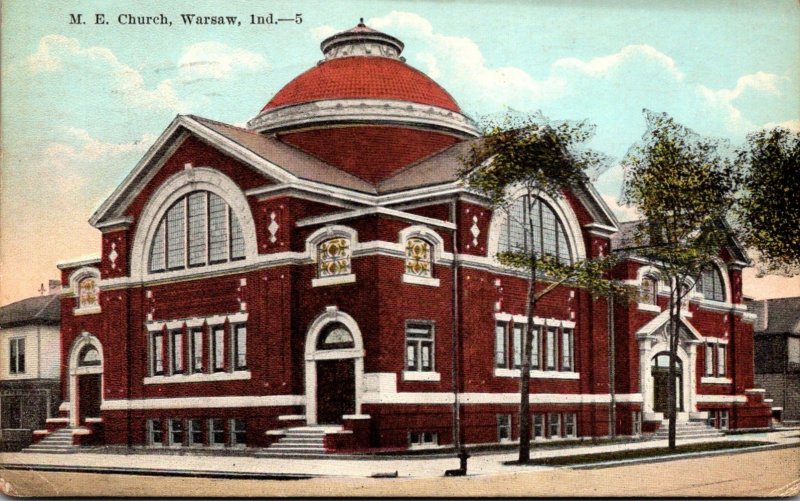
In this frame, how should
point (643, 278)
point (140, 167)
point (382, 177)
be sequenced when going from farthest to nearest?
point (643, 278), point (382, 177), point (140, 167)

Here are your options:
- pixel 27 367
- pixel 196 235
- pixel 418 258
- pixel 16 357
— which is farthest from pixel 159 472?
pixel 196 235

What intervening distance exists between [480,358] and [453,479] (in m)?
7.92

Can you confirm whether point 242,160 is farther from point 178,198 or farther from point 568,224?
point 568,224

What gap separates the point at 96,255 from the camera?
96.7 feet

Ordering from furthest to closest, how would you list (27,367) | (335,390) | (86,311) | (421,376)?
(86,311) → (421,376) → (335,390) → (27,367)

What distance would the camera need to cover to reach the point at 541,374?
3316cm

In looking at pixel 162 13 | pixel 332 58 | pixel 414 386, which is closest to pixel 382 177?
pixel 332 58

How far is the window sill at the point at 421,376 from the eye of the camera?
1160 inches

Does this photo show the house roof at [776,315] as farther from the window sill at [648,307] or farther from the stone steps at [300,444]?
the stone steps at [300,444]

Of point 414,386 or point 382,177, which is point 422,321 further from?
point 382,177

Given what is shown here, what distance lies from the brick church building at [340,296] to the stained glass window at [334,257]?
56 millimetres

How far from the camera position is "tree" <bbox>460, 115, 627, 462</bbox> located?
26906 millimetres

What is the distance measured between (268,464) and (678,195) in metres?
11.8

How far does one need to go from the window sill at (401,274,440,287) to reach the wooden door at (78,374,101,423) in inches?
359
